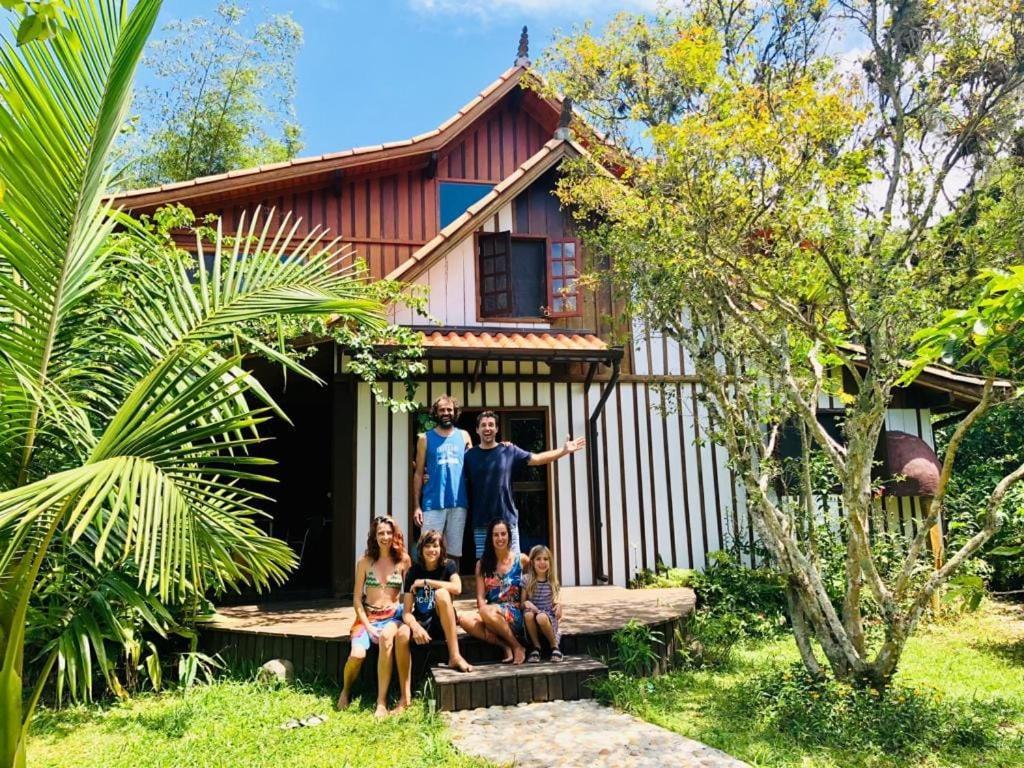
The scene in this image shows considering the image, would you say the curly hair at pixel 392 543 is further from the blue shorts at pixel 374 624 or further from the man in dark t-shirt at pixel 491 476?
the man in dark t-shirt at pixel 491 476

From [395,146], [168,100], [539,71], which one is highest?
[168,100]

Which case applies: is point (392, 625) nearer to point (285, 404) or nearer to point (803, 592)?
point (803, 592)

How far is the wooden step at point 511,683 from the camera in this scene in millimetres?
4758

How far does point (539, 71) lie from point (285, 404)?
571 centimetres

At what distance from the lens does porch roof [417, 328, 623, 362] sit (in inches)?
309

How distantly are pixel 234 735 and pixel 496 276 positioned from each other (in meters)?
5.77

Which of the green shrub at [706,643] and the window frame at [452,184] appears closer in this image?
the green shrub at [706,643]

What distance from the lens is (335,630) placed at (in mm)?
5789

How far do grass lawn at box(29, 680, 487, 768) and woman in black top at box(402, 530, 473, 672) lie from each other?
0.60m

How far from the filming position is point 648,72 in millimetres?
6156

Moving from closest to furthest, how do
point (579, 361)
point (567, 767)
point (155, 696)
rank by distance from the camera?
point (567, 767)
point (155, 696)
point (579, 361)

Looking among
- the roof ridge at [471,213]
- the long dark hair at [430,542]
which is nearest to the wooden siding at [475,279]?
the roof ridge at [471,213]

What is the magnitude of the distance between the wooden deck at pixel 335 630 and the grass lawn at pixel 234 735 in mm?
368

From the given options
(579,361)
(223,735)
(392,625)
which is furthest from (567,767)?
(579,361)
